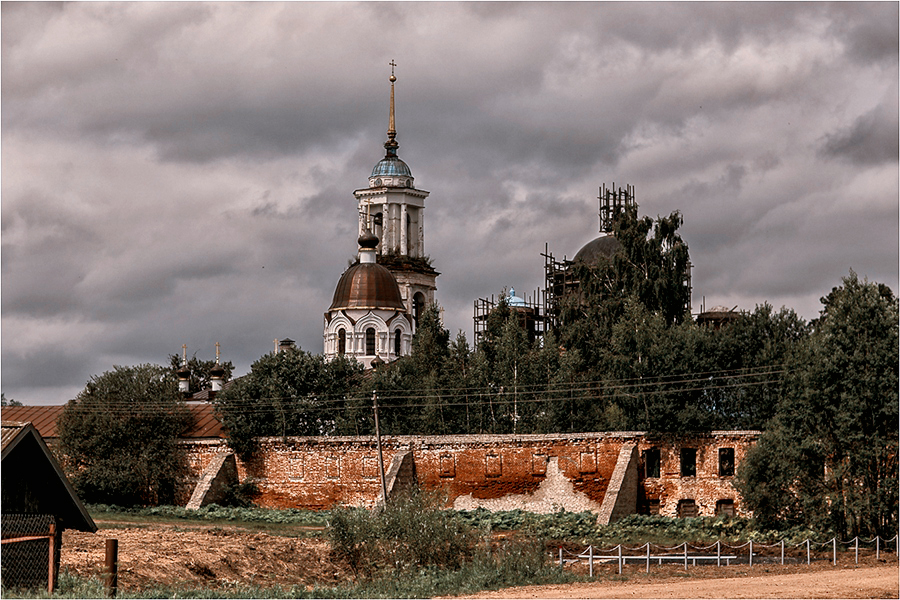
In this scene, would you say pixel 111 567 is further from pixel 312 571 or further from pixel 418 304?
pixel 418 304

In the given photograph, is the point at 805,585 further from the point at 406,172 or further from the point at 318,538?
the point at 406,172

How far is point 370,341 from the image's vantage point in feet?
253

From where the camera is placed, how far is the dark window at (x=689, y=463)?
146ft

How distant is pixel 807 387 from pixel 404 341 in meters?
43.7

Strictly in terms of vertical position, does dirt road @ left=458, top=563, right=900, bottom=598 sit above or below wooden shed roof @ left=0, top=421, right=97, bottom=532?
below

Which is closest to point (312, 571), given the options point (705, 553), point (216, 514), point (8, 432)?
point (705, 553)

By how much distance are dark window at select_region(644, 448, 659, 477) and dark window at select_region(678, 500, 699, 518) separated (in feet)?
4.31

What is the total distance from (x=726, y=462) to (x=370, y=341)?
3628 cm

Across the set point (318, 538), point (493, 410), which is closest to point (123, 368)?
point (493, 410)

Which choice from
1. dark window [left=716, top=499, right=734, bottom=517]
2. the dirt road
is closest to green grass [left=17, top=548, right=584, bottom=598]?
the dirt road

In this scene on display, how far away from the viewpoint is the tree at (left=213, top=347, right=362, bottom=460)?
52688 millimetres

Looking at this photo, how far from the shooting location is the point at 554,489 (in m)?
45.7

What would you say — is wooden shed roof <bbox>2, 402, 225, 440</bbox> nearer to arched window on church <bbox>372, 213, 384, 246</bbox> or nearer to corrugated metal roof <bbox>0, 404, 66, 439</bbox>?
corrugated metal roof <bbox>0, 404, 66, 439</bbox>

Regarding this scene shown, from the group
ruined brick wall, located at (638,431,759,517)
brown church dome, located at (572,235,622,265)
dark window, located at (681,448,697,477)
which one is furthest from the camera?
brown church dome, located at (572,235,622,265)
